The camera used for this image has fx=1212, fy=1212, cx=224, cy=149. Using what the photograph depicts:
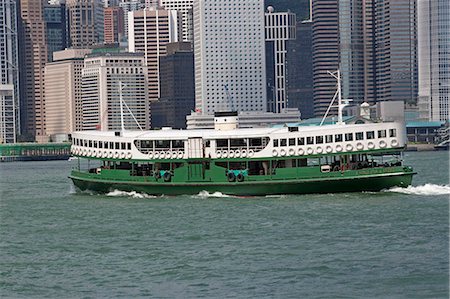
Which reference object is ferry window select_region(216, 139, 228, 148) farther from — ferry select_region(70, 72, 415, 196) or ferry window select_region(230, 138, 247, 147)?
ferry window select_region(230, 138, 247, 147)

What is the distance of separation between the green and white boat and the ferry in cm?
5

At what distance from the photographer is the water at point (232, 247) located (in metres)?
34.8

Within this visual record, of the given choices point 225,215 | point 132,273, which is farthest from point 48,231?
point 132,273

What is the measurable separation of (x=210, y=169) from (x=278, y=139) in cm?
389

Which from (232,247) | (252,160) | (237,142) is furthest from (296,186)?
(232,247)

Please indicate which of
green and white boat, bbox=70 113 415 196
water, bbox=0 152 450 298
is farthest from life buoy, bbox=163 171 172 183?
water, bbox=0 152 450 298

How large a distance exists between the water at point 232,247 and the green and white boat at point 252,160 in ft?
2.75

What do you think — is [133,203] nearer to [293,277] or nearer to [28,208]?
[28,208]

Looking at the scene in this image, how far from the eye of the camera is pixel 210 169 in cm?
6228

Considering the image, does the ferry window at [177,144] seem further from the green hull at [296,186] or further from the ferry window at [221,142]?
the green hull at [296,186]

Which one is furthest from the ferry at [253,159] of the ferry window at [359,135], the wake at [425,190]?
the wake at [425,190]

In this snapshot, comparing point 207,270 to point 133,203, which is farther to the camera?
point 133,203

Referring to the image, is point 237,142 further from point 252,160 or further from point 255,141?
point 252,160

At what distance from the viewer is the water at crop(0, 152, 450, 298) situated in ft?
114
